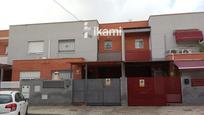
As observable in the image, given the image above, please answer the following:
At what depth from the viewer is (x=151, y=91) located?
75.4ft

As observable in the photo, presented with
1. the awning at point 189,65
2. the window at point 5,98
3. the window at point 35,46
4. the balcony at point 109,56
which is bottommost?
the window at point 5,98

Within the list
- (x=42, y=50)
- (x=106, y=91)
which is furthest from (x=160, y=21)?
(x=42, y=50)

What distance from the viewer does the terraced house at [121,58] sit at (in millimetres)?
23047

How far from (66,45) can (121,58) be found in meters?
5.96

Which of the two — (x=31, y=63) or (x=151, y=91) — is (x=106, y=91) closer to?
(x=151, y=91)

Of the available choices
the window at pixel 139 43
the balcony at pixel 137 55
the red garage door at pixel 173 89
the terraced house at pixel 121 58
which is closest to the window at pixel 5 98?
the terraced house at pixel 121 58

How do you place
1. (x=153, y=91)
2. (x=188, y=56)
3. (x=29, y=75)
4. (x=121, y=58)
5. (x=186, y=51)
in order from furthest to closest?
(x=121, y=58) → (x=29, y=75) → (x=186, y=51) → (x=188, y=56) → (x=153, y=91)

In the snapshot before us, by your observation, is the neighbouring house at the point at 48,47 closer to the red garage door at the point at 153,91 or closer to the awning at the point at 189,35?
the red garage door at the point at 153,91

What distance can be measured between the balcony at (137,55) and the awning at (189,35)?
3.65 metres

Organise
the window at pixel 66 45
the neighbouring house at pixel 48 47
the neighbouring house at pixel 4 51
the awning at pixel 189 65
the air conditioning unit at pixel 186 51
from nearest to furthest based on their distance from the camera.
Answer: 1. the awning at pixel 189 65
2. the air conditioning unit at pixel 186 51
3. the neighbouring house at pixel 48 47
4. the window at pixel 66 45
5. the neighbouring house at pixel 4 51

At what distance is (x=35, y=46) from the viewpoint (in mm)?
32688

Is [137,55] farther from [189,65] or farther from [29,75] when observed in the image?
[29,75]

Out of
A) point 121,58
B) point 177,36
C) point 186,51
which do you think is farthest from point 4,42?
point 186,51

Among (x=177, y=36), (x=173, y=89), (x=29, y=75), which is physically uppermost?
(x=177, y=36)
